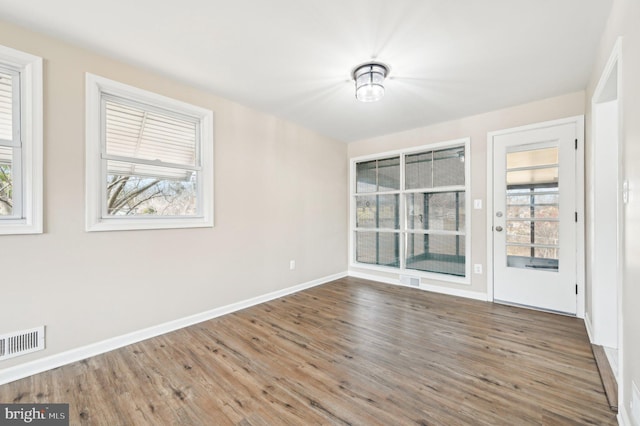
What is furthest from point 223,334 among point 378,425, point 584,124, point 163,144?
point 584,124

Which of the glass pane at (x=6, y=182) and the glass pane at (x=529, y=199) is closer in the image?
the glass pane at (x=6, y=182)

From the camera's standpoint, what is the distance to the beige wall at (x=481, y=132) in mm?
3033

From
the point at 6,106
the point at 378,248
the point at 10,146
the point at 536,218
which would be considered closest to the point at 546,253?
the point at 536,218

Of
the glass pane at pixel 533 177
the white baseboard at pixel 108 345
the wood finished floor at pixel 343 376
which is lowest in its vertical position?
the wood finished floor at pixel 343 376

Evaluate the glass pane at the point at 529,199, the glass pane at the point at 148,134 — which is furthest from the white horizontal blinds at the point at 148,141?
the glass pane at the point at 529,199

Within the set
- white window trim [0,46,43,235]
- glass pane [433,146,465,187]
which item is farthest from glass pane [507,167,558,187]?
white window trim [0,46,43,235]

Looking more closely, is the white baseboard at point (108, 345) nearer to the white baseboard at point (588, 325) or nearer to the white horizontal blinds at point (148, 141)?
the white horizontal blinds at point (148, 141)

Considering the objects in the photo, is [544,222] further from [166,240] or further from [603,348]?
[166,240]

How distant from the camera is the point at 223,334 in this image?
259cm

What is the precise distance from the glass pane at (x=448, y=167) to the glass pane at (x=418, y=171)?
0.09 m

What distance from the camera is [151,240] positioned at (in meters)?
2.55

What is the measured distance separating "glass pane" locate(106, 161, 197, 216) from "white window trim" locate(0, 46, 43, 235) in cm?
46

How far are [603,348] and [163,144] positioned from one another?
14.5 feet

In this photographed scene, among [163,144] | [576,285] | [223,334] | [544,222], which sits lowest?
[223,334]
